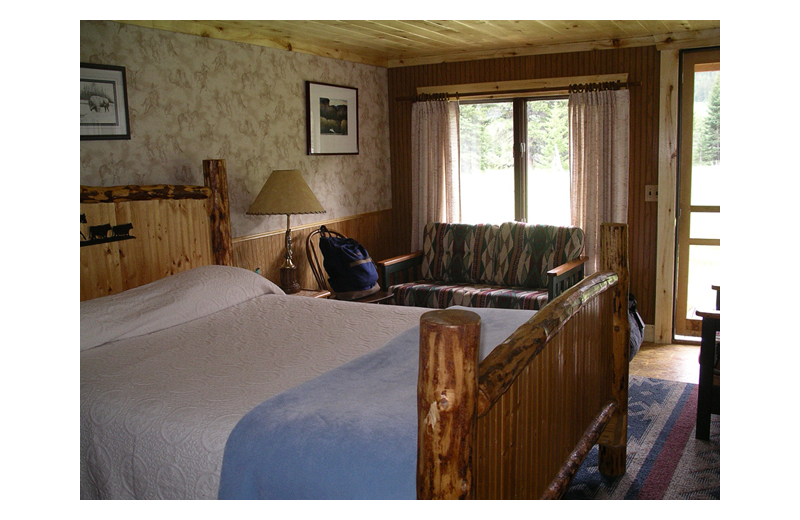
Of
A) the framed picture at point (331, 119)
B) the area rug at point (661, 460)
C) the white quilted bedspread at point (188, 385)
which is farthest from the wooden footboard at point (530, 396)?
the framed picture at point (331, 119)

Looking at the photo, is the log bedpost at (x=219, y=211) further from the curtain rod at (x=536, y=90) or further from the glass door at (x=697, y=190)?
the glass door at (x=697, y=190)

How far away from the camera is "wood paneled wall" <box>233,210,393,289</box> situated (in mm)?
4102

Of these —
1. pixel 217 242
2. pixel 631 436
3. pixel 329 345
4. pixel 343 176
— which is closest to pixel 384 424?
pixel 329 345

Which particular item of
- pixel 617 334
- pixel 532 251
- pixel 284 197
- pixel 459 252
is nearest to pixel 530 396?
pixel 617 334

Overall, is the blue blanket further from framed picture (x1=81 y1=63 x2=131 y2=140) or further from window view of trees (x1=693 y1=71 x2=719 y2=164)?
window view of trees (x1=693 y1=71 x2=719 y2=164)

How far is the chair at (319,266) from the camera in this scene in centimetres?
441

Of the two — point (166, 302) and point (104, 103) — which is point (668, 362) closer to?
point (166, 302)

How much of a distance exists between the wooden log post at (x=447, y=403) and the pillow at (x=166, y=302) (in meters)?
1.76

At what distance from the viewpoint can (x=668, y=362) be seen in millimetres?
4215

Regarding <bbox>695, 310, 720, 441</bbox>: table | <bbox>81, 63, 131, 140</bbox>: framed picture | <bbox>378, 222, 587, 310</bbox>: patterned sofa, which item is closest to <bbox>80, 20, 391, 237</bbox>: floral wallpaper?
<bbox>81, 63, 131, 140</bbox>: framed picture

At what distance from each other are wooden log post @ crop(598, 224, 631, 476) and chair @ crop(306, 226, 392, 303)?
197cm

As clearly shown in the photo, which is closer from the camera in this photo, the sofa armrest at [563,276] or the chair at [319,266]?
the sofa armrest at [563,276]

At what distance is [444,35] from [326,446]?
3383 millimetres
